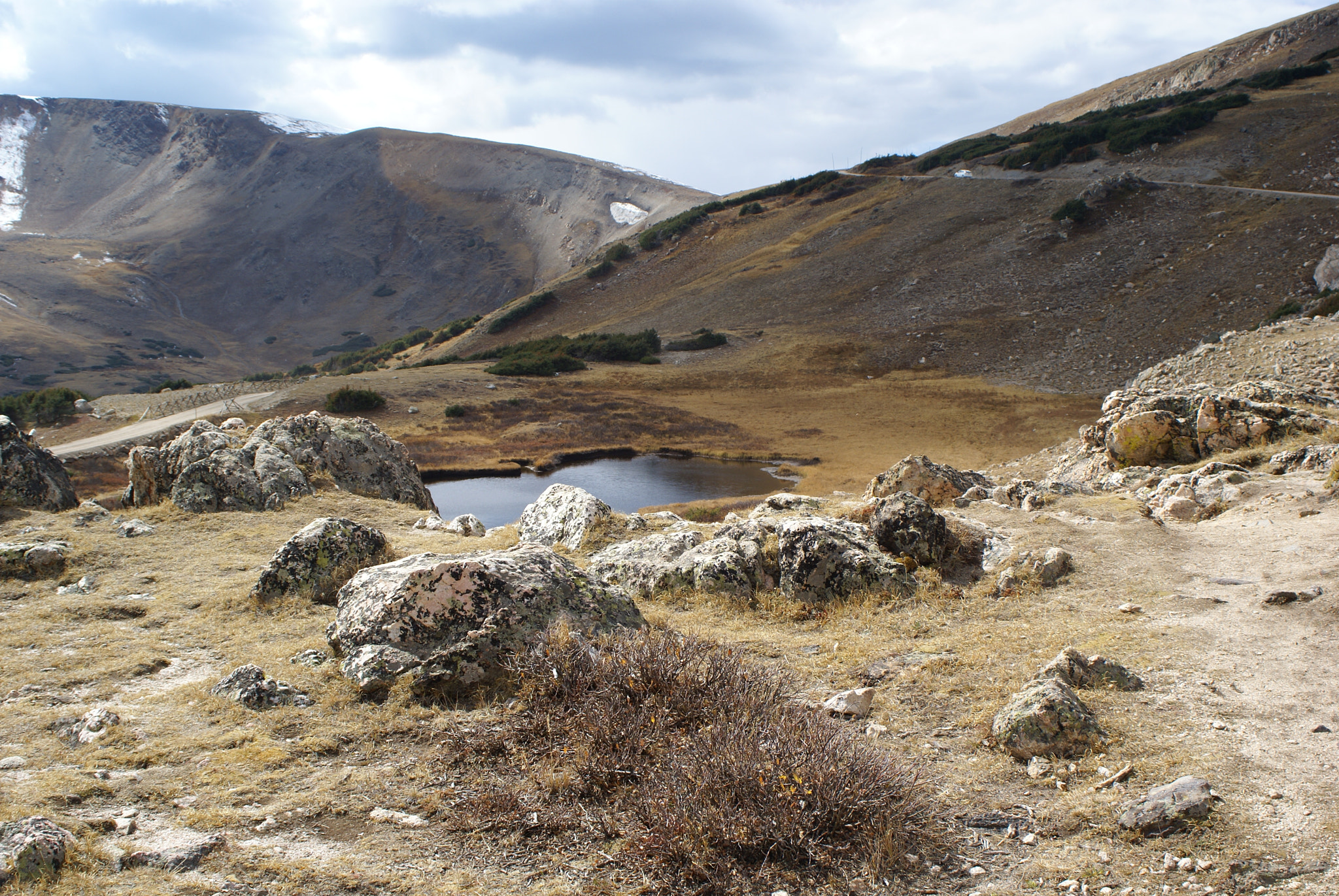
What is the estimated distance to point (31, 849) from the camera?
127 inches

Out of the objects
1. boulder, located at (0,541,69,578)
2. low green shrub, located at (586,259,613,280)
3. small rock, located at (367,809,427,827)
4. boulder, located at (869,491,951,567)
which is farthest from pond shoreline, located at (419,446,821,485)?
low green shrub, located at (586,259,613,280)

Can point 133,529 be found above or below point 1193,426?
below

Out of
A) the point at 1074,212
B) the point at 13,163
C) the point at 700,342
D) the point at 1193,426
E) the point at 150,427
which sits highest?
the point at 13,163

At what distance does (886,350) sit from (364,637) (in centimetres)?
4529

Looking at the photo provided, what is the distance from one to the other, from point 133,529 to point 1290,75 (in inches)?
3213

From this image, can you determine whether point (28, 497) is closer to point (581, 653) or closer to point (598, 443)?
point (581, 653)

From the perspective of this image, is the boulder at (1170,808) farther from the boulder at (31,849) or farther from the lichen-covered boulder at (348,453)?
the lichen-covered boulder at (348,453)

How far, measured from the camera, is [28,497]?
1123 centimetres

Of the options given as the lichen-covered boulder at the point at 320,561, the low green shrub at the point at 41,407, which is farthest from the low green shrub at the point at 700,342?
the lichen-covered boulder at the point at 320,561

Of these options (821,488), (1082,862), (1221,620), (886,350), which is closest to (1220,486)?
(1221,620)

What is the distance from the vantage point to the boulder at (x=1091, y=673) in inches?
204

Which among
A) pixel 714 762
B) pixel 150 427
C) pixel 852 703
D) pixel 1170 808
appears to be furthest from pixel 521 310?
pixel 1170 808

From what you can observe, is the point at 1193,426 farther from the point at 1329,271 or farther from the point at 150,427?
the point at 150,427

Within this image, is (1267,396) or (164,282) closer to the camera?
(1267,396)
